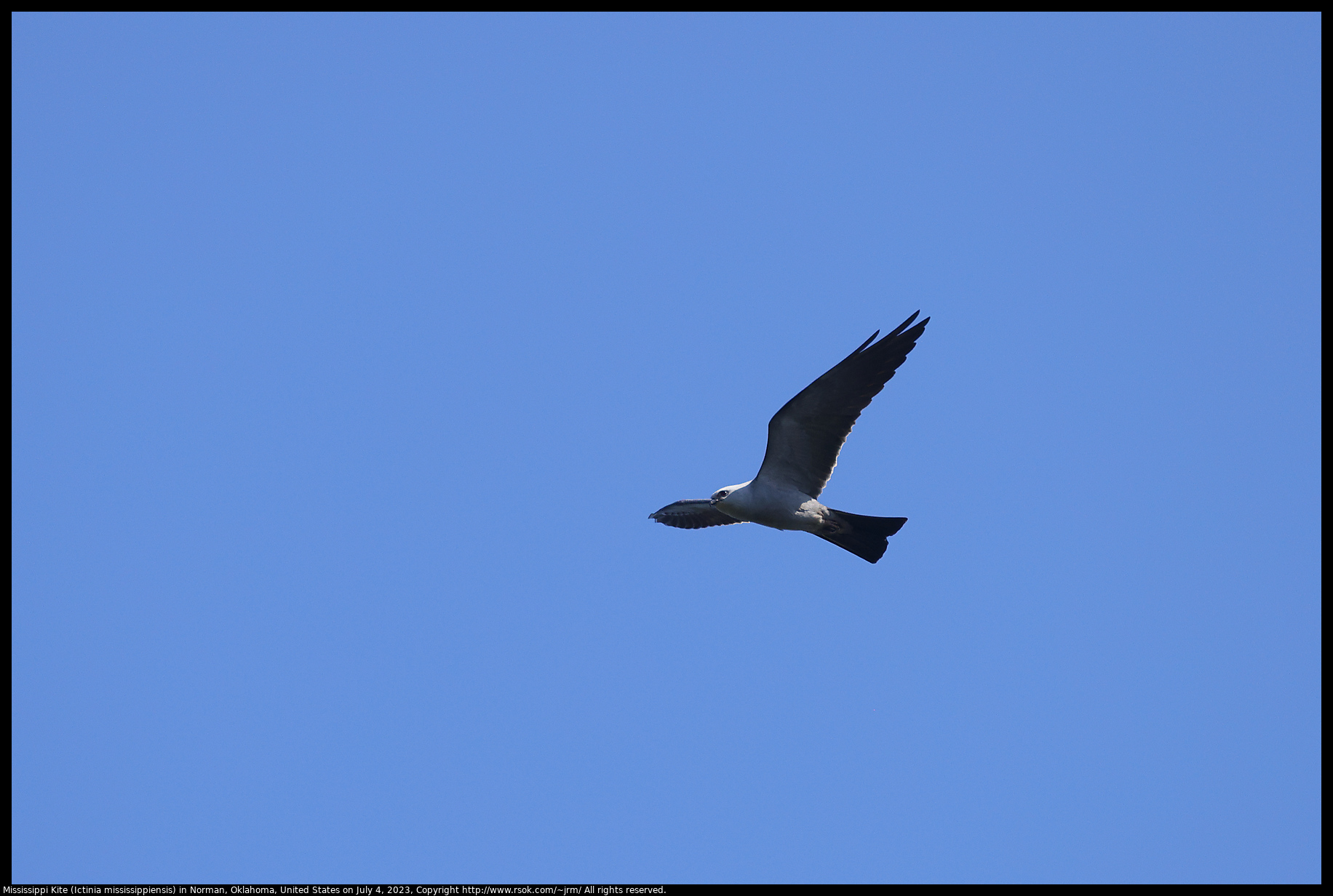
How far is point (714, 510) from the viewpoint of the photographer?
46.2 ft

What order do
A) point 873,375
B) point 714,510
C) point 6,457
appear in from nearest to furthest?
1. point 873,375
2. point 714,510
3. point 6,457

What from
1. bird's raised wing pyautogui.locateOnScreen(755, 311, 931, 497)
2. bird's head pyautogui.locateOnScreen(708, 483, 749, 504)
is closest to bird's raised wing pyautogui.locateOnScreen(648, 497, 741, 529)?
bird's head pyautogui.locateOnScreen(708, 483, 749, 504)

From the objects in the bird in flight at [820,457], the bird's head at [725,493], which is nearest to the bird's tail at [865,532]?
the bird in flight at [820,457]

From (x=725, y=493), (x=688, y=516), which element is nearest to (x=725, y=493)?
(x=725, y=493)

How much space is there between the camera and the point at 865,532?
42.2ft

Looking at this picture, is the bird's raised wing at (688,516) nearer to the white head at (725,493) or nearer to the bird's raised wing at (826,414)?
the white head at (725,493)

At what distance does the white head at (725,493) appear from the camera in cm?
1327

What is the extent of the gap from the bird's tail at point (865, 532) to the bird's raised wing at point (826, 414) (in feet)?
1.60

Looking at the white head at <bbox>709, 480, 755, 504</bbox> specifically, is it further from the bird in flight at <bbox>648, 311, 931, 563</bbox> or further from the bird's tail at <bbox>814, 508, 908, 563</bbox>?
the bird's tail at <bbox>814, 508, 908, 563</bbox>

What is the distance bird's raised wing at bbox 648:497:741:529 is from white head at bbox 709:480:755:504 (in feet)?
1.67
